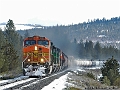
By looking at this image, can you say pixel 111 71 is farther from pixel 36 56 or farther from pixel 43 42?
pixel 36 56

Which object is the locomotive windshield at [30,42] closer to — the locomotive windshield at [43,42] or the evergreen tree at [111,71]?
the locomotive windshield at [43,42]

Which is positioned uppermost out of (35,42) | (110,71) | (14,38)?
(14,38)

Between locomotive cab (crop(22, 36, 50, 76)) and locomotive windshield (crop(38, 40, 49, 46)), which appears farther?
locomotive windshield (crop(38, 40, 49, 46))

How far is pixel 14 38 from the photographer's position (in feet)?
367

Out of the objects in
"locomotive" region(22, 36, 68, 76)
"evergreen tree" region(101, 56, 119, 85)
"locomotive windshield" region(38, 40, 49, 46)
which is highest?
"locomotive windshield" region(38, 40, 49, 46)

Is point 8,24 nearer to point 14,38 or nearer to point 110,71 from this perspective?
point 14,38

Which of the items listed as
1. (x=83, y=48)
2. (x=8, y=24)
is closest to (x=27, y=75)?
(x=8, y=24)

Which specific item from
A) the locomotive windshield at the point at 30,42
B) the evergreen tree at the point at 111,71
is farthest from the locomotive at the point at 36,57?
the evergreen tree at the point at 111,71

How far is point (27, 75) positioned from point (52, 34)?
110m

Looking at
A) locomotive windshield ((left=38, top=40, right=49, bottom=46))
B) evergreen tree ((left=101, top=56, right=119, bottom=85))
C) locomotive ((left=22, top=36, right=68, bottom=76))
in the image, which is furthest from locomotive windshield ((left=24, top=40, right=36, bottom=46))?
evergreen tree ((left=101, top=56, right=119, bottom=85))

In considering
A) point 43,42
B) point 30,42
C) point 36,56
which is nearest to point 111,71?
point 43,42

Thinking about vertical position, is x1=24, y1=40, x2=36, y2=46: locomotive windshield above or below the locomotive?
above

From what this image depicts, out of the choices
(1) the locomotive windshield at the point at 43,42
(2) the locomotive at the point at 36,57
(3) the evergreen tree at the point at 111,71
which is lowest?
(3) the evergreen tree at the point at 111,71

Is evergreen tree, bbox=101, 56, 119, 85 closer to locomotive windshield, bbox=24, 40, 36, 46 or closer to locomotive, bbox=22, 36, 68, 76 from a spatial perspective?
locomotive, bbox=22, 36, 68, 76
